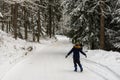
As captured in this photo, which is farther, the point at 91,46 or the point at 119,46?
the point at 91,46

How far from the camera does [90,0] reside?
25.4 m

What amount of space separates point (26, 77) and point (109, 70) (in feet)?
13.8

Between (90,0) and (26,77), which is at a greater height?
(90,0)

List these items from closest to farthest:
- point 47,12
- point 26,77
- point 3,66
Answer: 1. point 26,77
2. point 3,66
3. point 47,12

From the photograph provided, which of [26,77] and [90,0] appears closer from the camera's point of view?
[26,77]

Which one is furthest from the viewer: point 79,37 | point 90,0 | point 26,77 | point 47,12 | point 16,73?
point 47,12

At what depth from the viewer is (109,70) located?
12.9 m

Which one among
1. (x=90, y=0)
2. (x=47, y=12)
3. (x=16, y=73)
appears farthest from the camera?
(x=47, y=12)

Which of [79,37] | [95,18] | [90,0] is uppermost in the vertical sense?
[90,0]

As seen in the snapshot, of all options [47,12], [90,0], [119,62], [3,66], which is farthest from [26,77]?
[47,12]

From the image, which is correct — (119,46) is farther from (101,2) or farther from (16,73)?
(16,73)

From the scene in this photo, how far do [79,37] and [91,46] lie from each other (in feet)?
5.93

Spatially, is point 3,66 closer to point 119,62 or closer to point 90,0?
point 119,62

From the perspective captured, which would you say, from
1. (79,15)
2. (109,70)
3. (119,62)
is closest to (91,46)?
(79,15)
